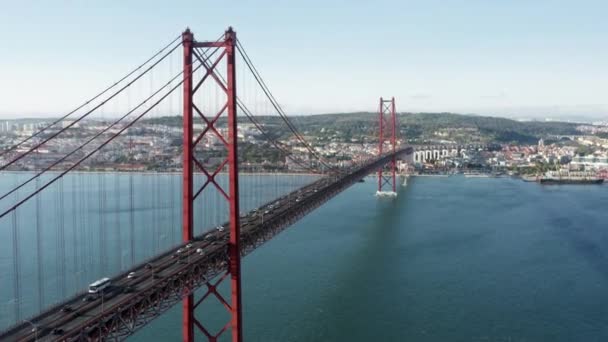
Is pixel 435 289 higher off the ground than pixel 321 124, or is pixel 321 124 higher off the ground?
pixel 321 124

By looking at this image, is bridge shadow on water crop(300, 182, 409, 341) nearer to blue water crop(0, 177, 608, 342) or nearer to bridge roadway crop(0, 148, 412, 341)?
blue water crop(0, 177, 608, 342)

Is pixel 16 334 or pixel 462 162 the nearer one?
pixel 16 334

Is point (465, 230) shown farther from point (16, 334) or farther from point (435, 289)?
point (16, 334)

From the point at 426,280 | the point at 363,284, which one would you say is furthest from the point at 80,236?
the point at 426,280

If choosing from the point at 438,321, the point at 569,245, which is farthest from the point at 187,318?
the point at 569,245

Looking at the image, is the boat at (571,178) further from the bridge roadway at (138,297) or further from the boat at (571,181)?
the bridge roadway at (138,297)

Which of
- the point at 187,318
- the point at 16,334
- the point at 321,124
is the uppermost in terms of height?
the point at 321,124
